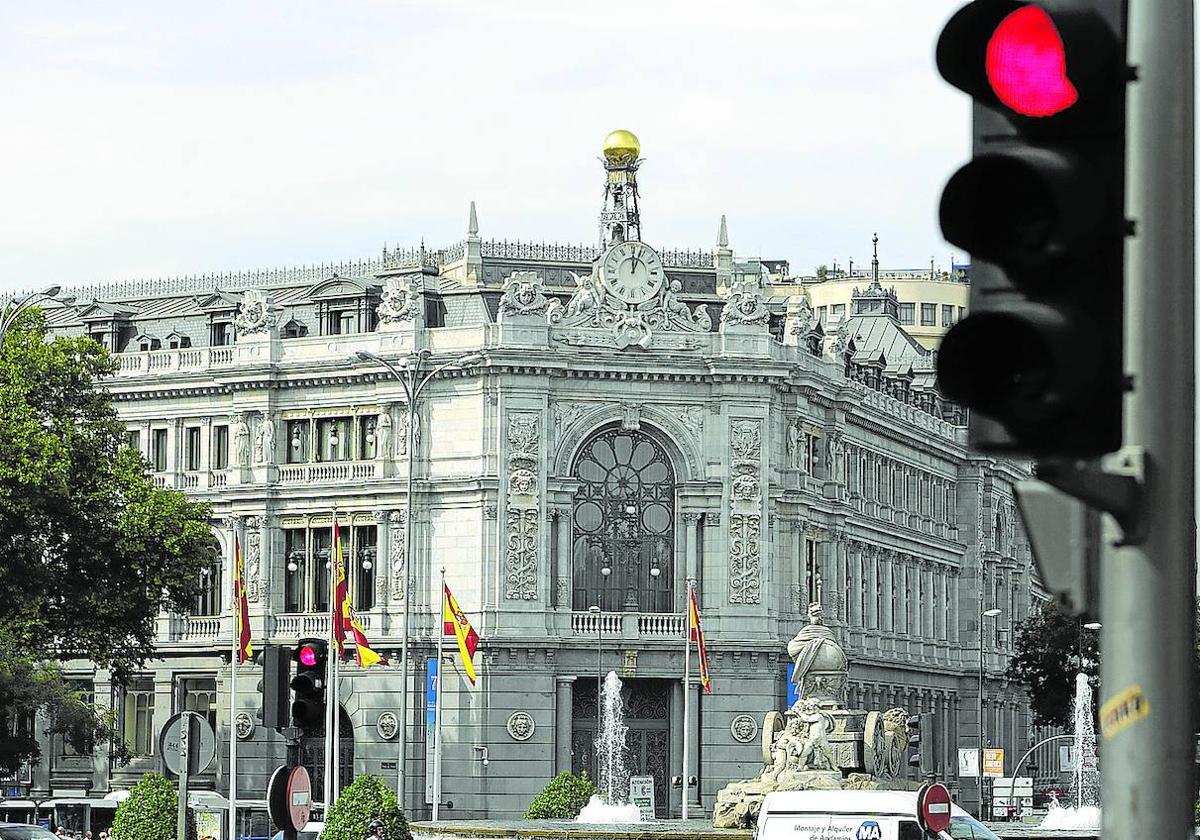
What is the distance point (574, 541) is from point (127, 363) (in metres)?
19.7

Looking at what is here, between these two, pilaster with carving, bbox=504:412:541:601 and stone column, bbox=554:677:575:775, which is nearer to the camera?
stone column, bbox=554:677:575:775

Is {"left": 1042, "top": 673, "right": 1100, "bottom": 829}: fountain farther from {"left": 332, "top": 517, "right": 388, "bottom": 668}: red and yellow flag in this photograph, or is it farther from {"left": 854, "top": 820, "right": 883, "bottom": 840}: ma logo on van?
{"left": 854, "top": 820, "right": 883, "bottom": 840}: ma logo on van

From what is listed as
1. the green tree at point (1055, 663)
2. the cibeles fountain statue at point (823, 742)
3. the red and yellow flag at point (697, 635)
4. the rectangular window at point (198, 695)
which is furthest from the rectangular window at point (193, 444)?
the cibeles fountain statue at point (823, 742)

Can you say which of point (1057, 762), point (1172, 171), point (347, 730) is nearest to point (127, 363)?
point (347, 730)

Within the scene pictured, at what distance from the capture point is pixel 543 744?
268 feet

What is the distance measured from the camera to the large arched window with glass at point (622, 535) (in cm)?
8406

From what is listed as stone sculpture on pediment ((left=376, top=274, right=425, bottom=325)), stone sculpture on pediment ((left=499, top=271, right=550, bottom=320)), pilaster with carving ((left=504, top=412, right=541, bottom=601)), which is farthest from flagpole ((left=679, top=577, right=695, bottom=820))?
stone sculpture on pediment ((left=376, top=274, right=425, bottom=325))

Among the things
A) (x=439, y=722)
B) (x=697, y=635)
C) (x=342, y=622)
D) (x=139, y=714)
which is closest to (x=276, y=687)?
(x=342, y=622)

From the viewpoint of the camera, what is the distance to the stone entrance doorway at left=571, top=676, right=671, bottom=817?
8244 cm

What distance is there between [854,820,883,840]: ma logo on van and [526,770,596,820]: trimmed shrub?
28832 millimetres

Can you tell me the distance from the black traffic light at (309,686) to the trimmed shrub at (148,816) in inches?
869

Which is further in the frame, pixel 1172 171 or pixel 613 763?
pixel 613 763

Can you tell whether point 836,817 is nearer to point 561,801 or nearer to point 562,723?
point 561,801

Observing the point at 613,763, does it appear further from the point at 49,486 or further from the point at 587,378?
the point at 49,486
